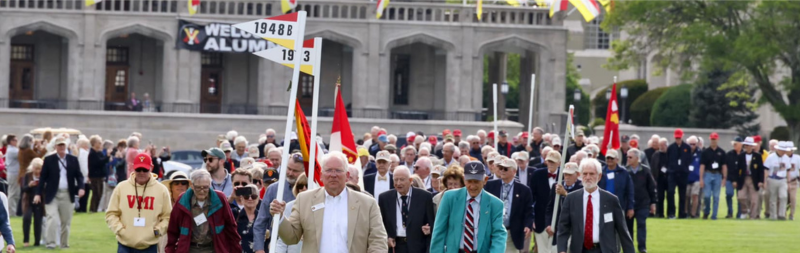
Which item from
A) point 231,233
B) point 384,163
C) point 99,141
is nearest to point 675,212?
point 99,141

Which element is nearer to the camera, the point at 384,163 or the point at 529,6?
the point at 384,163

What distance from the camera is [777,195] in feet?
95.7

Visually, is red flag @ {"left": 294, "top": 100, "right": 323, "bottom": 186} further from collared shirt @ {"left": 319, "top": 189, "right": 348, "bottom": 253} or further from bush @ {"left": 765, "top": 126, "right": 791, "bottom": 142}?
bush @ {"left": 765, "top": 126, "right": 791, "bottom": 142}

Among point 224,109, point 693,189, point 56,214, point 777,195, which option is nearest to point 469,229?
point 56,214

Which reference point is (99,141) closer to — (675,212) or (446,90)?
(675,212)

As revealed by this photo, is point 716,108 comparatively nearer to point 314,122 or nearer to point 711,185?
point 711,185

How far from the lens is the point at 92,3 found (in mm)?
45375

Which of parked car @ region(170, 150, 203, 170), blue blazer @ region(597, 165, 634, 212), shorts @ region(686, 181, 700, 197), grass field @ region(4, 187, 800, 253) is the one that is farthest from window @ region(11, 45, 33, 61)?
blue blazer @ region(597, 165, 634, 212)

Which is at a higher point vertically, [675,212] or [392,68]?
[392,68]

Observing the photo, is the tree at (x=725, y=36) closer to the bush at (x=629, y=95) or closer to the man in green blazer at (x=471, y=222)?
the bush at (x=629, y=95)

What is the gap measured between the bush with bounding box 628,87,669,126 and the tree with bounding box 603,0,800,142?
14.6m

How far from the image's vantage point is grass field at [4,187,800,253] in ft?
71.4

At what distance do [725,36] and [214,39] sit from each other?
17.1 meters

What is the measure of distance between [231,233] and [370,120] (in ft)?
116
